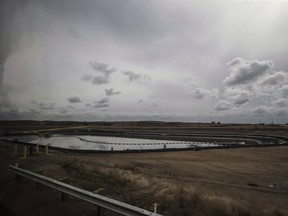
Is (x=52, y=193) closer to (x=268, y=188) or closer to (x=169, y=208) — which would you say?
(x=169, y=208)

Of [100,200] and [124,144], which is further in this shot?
[124,144]

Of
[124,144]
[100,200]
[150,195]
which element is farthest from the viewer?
[124,144]

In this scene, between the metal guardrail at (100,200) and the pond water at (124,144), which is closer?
the metal guardrail at (100,200)

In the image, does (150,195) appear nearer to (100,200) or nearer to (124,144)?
(100,200)

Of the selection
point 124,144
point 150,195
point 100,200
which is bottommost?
point 124,144

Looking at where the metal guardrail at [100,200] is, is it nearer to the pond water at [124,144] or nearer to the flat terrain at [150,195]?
the flat terrain at [150,195]

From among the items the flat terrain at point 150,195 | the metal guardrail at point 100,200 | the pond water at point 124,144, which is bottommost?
the pond water at point 124,144

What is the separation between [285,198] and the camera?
36.5 ft

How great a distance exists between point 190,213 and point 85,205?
320cm

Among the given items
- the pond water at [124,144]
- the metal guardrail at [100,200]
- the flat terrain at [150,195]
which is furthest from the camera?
the pond water at [124,144]

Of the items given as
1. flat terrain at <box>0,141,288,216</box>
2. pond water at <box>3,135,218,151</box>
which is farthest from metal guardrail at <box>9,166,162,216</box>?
pond water at <box>3,135,218,151</box>

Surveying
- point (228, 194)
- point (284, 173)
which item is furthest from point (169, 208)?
point (284, 173)

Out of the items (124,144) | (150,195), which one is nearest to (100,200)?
(150,195)

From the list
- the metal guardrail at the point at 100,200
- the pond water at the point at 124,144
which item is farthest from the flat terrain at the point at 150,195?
the pond water at the point at 124,144
